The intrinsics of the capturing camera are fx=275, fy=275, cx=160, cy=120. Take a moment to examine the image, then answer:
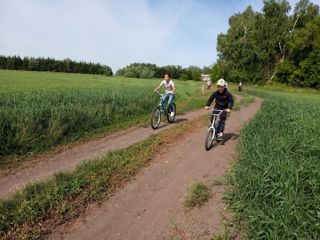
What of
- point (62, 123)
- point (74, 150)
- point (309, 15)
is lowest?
point (74, 150)

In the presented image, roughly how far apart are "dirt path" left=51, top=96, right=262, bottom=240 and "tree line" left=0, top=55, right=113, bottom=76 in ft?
255

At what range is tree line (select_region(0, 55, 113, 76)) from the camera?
72.6 metres

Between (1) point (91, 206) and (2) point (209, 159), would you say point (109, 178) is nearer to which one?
(1) point (91, 206)

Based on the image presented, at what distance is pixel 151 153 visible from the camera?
7.42 m

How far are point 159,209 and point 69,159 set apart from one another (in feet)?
11.5

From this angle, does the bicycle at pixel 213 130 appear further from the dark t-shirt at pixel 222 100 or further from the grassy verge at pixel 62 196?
the grassy verge at pixel 62 196

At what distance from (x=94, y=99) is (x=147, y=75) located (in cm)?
7705

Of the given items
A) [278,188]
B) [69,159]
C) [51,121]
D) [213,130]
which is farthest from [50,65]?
[278,188]

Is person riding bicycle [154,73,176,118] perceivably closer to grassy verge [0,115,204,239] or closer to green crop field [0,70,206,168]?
green crop field [0,70,206,168]

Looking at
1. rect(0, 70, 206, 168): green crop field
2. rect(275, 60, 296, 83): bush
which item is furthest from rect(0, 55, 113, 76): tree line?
rect(0, 70, 206, 168): green crop field

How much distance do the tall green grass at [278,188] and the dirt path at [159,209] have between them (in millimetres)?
514

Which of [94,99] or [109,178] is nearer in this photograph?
[109,178]

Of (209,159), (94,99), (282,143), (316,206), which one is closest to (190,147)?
(209,159)

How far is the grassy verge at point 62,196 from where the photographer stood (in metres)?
4.00
